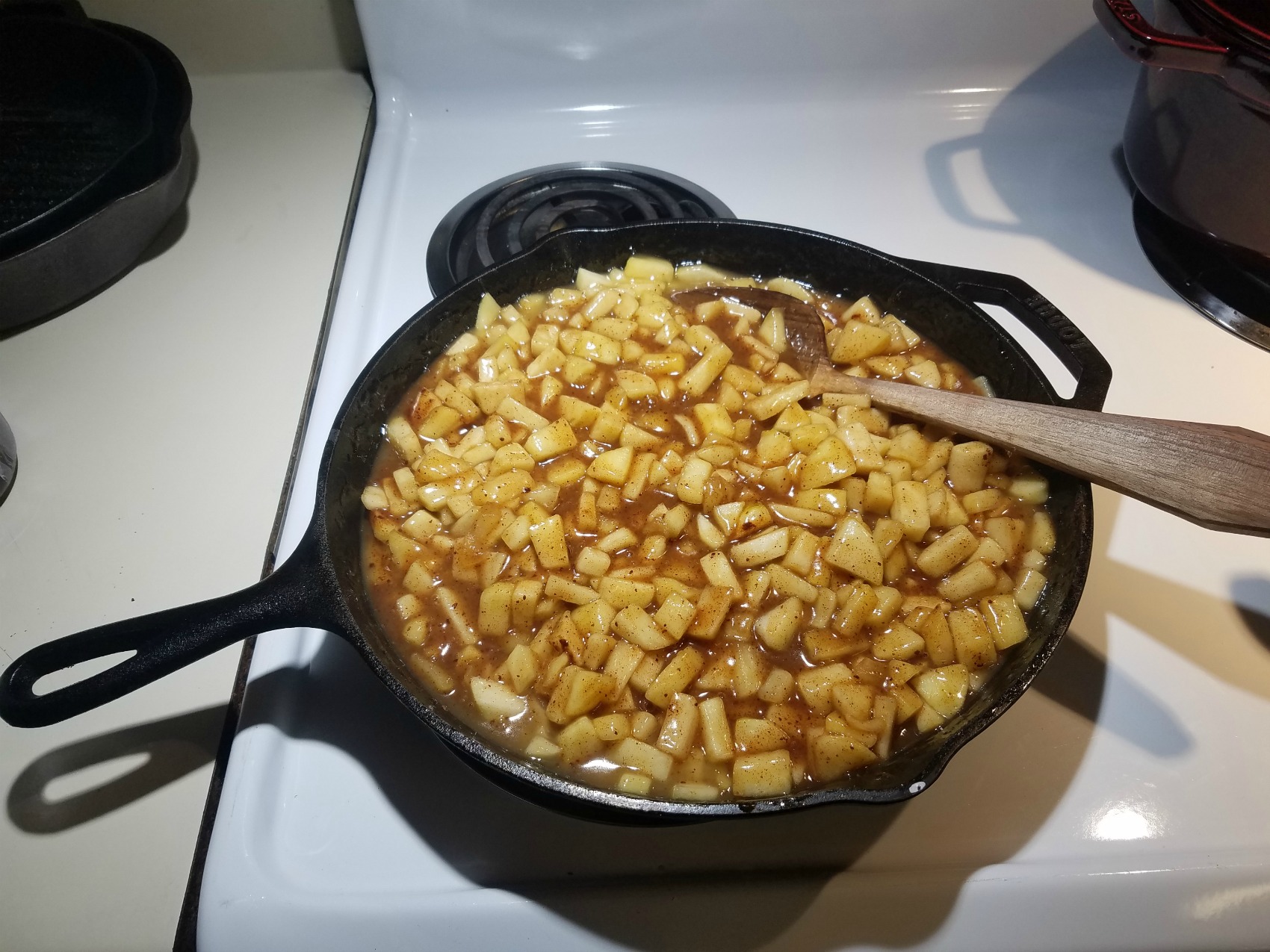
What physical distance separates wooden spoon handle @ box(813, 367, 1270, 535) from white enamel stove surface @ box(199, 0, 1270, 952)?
0.36 m

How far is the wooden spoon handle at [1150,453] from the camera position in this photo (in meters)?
1.08

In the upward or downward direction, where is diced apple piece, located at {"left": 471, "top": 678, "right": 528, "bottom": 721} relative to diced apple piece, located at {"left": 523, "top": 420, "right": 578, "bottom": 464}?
downward

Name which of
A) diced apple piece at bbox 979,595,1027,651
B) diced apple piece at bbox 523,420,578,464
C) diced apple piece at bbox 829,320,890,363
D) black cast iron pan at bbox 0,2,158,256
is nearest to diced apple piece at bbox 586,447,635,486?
diced apple piece at bbox 523,420,578,464

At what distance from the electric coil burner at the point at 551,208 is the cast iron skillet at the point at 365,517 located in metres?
0.29

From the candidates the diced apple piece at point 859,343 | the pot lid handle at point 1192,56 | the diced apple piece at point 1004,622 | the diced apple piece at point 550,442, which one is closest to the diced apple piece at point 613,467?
the diced apple piece at point 550,442

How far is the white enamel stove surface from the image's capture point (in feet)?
3.65

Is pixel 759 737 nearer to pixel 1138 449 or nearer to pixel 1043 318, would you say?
pixel 1138 449

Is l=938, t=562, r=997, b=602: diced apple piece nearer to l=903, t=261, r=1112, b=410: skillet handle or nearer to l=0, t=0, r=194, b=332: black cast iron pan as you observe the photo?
l=903, t=261, r=1112, b=410: skillet handle

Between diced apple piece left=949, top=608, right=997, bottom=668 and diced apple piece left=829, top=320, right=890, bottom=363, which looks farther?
diced apple piece left=829, top=320, right=890, bottom=363

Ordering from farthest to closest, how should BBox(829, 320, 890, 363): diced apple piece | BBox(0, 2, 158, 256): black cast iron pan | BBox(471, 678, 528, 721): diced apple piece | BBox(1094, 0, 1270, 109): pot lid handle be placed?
BBox(0, 2, 158, 256): black cast iron pan < BBox(829, 320, 890, 363): diced apple piece < BBox(1094, 0, 1270, 109): pot lid handle < BBox(471, 678, 528, 721): diced apple piece

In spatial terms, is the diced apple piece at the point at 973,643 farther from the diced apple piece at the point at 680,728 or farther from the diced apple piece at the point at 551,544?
the diced apple piece at the point at 551,544

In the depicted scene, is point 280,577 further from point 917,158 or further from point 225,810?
point 917,158

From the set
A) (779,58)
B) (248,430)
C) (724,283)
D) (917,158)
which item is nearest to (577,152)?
(779,58)

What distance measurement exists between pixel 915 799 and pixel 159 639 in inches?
A: 42.4
